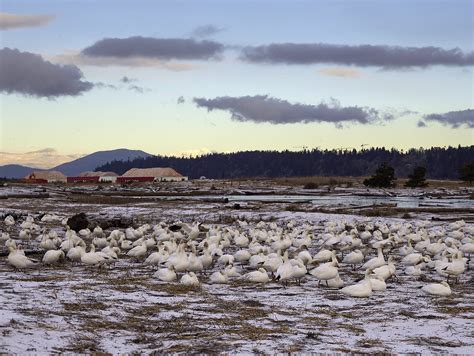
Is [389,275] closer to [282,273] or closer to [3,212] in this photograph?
[282,273]

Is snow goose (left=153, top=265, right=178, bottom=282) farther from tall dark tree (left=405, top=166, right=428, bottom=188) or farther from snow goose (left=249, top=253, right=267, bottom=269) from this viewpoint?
tall dark tree (left=405, top=166, right=428, bottom=188)

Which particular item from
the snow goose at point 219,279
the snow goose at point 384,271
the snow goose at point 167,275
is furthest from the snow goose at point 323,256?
the snow goose at point 167,275

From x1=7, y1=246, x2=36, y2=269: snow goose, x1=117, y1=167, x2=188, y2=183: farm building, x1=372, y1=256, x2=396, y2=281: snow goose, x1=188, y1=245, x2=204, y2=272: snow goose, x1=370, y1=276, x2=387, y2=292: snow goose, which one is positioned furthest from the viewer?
x1=117, y1=167, x2=188, y2=183: farm building

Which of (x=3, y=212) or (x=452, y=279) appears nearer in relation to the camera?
(x=452, y=279)

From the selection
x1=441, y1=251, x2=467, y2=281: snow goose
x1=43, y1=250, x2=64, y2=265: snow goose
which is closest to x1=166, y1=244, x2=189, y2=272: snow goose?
x1=43, y1=250, x2=64, y2=265: snow goose

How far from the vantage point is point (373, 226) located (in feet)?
111

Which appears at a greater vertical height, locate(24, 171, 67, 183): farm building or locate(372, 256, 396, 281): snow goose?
locate(24, 171, 67, 183): farm building

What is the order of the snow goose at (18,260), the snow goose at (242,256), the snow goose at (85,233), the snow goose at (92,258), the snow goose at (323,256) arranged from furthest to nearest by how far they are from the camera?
1. the snow goose at (85,233)
2. the snow goose at (242,256)
3. the snow goose at (323,256)
4. the snow goose at (92,258)
5. the snow goose at (18,260)

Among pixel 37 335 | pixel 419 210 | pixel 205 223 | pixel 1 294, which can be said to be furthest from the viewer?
pixel 419 210

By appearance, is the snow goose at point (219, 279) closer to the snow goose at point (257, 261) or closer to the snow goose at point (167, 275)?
the snow goose at point (167, 275)

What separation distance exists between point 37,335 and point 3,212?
32.5m

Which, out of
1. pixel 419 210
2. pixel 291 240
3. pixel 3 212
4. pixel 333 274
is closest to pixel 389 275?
pixel 333 274

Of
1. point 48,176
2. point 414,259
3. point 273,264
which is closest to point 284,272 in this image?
point 273,264

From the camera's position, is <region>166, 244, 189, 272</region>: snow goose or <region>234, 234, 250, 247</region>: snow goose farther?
<region>234, 234, 250, 247</region>: snow goose
